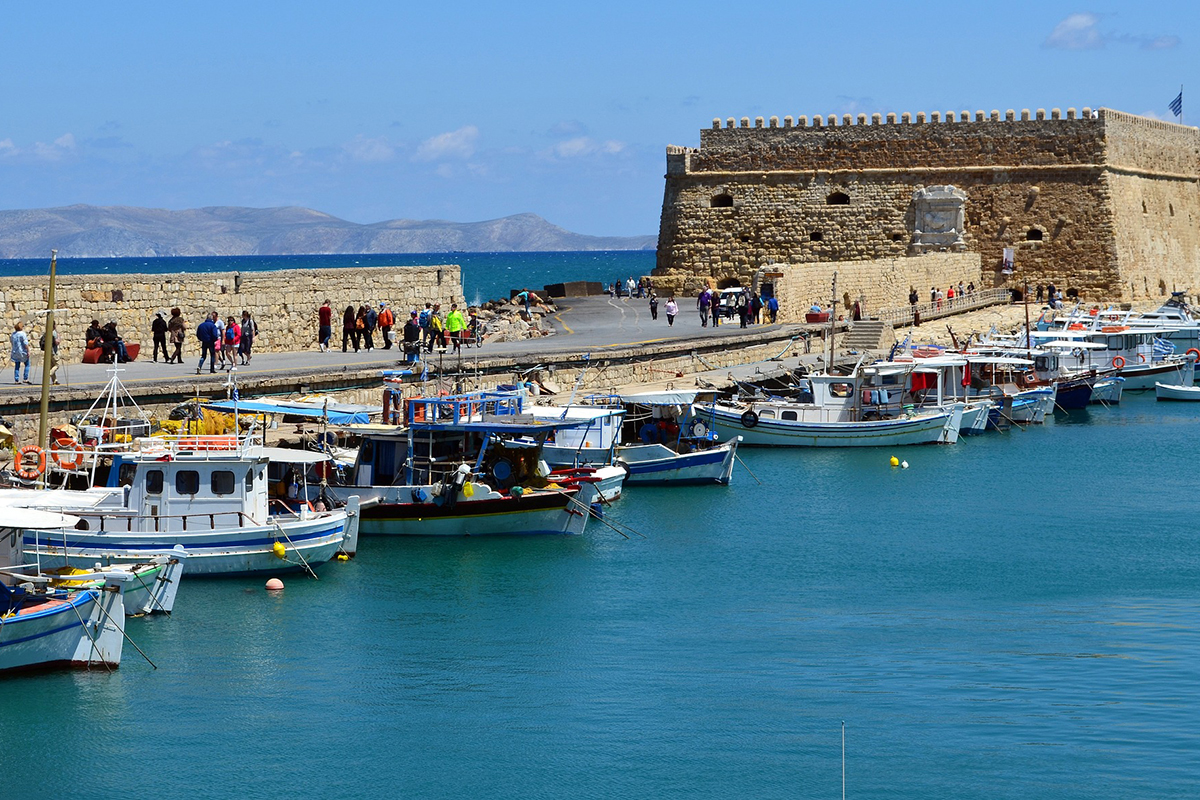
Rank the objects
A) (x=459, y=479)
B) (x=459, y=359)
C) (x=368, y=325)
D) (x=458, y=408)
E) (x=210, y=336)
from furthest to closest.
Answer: (x=368, y=325) → (x=459, y=359) → (x=210, y=336) → (x=458, y=408) → (x=459, y=479)

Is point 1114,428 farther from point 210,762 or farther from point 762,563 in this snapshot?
point 210,762

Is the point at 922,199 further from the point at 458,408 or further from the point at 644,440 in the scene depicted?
the point at 458,408

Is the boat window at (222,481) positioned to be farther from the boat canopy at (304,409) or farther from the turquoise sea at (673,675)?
the boat canopy at (304,409)

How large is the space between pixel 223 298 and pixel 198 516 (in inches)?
407

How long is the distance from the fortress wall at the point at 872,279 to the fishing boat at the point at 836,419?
9.11 meters

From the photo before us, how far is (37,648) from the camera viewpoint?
1567cm

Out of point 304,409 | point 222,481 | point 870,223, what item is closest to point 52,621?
point 222,481

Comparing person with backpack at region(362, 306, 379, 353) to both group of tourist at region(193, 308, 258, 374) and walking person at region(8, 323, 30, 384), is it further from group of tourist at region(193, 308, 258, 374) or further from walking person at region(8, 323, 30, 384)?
walking person at region(8, 323, 30, 384)

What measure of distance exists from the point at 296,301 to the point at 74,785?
18.0 m

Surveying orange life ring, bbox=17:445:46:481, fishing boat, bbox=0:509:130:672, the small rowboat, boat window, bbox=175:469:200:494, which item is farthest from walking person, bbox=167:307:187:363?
the small rowboat

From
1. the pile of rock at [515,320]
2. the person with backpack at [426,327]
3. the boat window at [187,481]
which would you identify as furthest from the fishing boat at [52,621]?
the pile of rock at [515,320]

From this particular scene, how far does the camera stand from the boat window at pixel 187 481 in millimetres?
19500

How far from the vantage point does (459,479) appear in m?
22.1

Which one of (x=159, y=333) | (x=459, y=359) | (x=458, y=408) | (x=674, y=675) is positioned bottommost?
(x=674, y=675)
